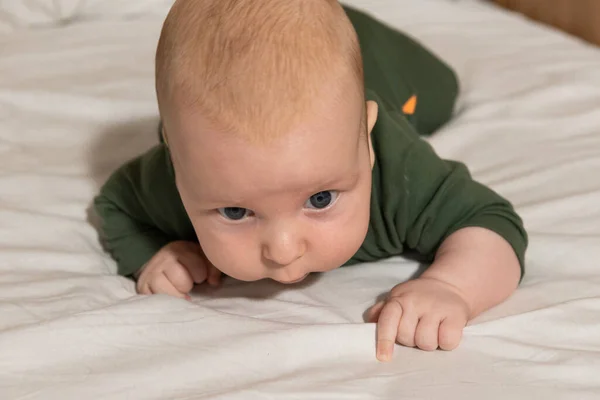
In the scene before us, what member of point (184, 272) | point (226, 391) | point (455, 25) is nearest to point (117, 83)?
point (184, 272)

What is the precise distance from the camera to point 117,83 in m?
1.22

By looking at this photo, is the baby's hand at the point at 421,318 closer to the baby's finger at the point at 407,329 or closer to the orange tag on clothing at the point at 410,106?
the baby's finger at the point at 407,329

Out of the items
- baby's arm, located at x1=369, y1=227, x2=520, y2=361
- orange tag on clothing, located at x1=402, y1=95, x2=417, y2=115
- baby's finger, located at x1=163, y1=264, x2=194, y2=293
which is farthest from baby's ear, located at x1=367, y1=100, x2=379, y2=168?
orange tag on clothing, located at x1=402, y1=95, x2=417, y2=115

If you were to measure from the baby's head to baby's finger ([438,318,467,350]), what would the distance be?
11 centimetres

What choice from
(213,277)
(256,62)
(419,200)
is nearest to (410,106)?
(419,200)

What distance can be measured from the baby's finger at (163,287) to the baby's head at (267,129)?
14 cm

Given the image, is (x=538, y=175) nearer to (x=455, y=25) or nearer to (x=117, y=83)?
(x=455, y=25)

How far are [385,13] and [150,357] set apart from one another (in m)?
0.96

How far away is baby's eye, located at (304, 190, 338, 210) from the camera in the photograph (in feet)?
2.15

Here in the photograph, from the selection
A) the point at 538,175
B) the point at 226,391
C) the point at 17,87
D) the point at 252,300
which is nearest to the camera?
the point at 226,391

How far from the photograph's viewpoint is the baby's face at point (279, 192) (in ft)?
2.02

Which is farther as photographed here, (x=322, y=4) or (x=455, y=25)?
(x=455, y=25)

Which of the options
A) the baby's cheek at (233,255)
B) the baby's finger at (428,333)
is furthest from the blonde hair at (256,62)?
the baby's finger at (428,333)

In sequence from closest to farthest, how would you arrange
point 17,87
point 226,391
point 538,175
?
point 226,391 → point 538,175 → point 17,87
